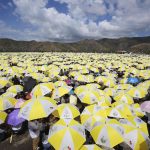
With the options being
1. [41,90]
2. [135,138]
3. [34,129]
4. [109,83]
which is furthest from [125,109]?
[109,83]

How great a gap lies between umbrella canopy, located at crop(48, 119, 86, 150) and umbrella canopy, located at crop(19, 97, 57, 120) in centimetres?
140

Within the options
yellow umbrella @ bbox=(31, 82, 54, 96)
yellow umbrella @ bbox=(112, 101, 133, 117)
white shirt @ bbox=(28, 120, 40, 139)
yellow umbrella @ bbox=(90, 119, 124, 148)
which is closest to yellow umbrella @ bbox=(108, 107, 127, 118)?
yellow umbrella @ bbox=(112, 101, 133, 117)

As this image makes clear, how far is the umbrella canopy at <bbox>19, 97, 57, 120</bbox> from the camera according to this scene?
8.59 metres

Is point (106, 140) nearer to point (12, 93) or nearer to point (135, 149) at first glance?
point (135, 149)

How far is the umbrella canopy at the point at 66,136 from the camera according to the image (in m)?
6.88

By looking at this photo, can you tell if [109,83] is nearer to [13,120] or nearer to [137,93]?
[137,93]

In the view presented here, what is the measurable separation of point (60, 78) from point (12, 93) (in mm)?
6185

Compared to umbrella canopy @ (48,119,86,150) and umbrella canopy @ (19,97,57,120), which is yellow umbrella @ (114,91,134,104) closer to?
umbrella canopy @ (19,97,57,120)

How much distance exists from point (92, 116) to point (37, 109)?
233cm

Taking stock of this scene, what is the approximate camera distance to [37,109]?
873cm

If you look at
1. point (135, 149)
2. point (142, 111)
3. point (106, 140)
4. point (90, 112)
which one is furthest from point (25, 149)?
point (142, 111)

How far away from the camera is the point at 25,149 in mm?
9805

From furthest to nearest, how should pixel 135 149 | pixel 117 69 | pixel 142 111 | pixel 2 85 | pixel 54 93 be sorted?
pixel 117 69, pixel 2 85, pixel 54 93, pixel 142 111, pixel 135 149

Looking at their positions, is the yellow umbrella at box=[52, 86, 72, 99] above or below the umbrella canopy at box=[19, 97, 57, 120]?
below
